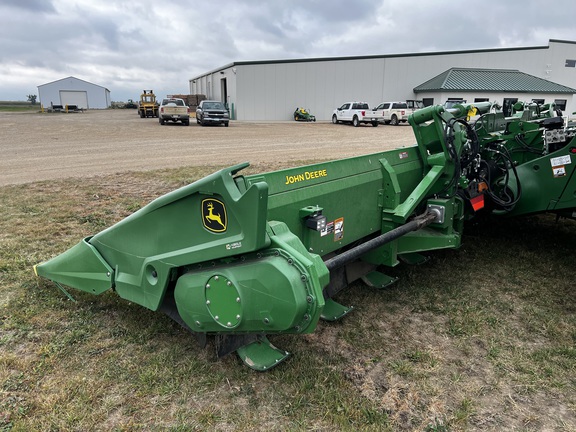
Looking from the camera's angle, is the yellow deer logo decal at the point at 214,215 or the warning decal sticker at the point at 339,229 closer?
the yellow deer logo decal at the point at 214,215

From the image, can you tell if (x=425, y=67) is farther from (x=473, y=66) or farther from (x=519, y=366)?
(x=519, y=366)

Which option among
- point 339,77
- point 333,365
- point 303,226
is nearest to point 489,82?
point 339,77

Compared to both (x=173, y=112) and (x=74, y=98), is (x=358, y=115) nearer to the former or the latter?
(x=173, y=112)

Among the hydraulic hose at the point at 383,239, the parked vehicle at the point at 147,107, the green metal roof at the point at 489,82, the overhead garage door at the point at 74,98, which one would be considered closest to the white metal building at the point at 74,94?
the overhead garage door at the point at 74,98

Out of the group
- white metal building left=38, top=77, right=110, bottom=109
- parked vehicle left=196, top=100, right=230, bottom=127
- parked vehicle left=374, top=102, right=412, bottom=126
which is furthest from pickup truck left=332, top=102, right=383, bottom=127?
white metal building left=38, top=77, right=110, bottom=109

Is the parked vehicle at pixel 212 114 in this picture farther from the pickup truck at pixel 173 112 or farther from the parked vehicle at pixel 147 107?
the parked vehicle at pixel 147 107

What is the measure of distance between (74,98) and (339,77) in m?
58.8

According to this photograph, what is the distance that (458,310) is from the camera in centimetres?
338

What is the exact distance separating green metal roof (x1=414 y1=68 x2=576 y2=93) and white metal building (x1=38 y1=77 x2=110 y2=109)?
62.5m

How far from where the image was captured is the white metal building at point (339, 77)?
35.9 metres

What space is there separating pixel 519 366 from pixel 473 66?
39422mm

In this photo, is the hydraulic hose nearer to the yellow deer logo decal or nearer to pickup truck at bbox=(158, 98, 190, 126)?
the yellow deer logo decal

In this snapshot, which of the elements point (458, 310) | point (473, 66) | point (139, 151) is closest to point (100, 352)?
point (458, 310)

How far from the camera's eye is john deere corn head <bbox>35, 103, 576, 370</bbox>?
206 cm
